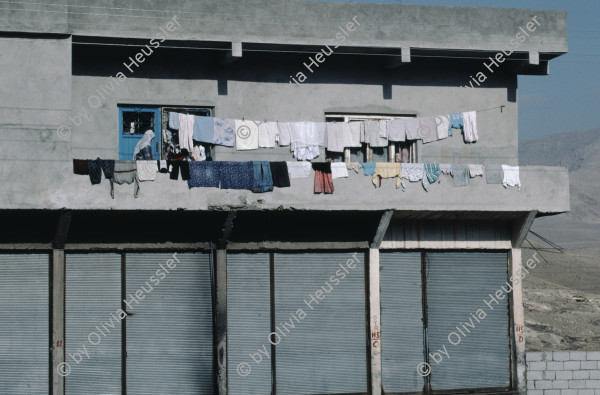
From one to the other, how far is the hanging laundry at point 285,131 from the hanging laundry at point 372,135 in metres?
1.92

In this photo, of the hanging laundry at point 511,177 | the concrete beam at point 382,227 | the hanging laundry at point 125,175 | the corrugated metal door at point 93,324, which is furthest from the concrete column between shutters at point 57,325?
the hanging laundry at point 511,177

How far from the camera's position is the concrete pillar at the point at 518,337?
68.0 ft

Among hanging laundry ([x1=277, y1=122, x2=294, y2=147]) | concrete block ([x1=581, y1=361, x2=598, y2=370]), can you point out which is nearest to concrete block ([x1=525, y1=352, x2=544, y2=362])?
concrete block ([x1=581, y1=361, x2=598, y2=370])

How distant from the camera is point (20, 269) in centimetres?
1897

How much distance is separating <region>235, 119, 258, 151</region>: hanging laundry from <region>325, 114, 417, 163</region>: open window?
6.47ft

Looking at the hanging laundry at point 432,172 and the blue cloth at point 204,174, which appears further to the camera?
the hanging laundry at point 432,172

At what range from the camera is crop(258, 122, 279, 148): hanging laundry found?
2055 centimetres

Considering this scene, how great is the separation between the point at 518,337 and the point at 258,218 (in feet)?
23.6

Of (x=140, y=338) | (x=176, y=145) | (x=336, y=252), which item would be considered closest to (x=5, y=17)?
(x=176, y=145)

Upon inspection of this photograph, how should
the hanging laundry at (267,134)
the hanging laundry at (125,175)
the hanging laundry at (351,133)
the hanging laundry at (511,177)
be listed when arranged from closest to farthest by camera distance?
the hanging laundry at (125,175)
the hanging laundry at (511,177)
the hanging laundry at (267,134)
the hanging laundry at (351,133)

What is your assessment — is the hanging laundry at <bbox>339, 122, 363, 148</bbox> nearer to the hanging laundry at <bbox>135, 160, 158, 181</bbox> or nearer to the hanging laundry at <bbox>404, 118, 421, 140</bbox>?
the hanging laundry at <bbox>404, 118, 421, 140</bbox>

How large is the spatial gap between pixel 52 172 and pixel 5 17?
356 centimetres

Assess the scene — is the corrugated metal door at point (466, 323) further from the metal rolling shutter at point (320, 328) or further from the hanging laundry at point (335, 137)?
the hanging laundry at point (335, 137)

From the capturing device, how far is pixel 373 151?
2148 cm
